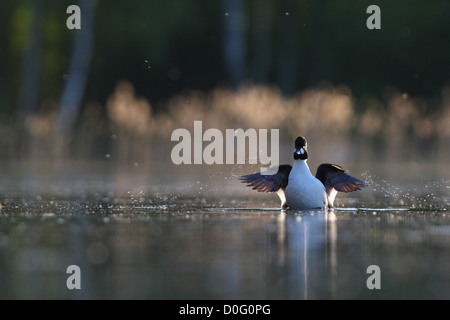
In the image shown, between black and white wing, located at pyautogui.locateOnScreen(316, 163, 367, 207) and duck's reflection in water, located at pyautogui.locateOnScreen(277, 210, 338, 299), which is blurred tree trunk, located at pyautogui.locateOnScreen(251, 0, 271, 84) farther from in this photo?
duck's reflection in water, located at pyautogui.locateOnScreen(277, 210, 338, 299)

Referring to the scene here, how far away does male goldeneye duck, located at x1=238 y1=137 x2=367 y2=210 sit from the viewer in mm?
10438

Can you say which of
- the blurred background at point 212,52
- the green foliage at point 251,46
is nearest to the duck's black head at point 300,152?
the blurred background at point 212,52

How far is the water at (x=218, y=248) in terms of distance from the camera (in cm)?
555

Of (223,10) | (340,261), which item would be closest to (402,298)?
(340,261)

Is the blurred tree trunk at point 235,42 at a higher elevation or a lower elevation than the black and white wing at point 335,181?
higher

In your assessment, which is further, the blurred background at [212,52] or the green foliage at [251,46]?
the green foliage at [251,46]

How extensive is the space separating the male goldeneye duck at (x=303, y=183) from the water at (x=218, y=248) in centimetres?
22

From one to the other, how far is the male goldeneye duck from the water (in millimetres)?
225

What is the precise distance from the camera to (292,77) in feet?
134

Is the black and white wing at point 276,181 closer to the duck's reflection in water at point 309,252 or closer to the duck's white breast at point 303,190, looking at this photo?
the duck's white breast at point 303,190

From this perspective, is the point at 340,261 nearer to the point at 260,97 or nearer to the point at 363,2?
the point at 260,97

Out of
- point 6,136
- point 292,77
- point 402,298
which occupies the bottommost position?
point 402,298

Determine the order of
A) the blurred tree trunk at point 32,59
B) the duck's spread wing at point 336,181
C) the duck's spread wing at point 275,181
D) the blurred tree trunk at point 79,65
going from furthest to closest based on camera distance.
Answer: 1. the blurred tree trunk at point 32,59
2. the blurred tree trunk at point 79,65
3. the duck's spread wing at point 336,181
4. the duck's spread wing at point 275,181

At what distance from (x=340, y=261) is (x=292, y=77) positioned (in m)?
34.8
